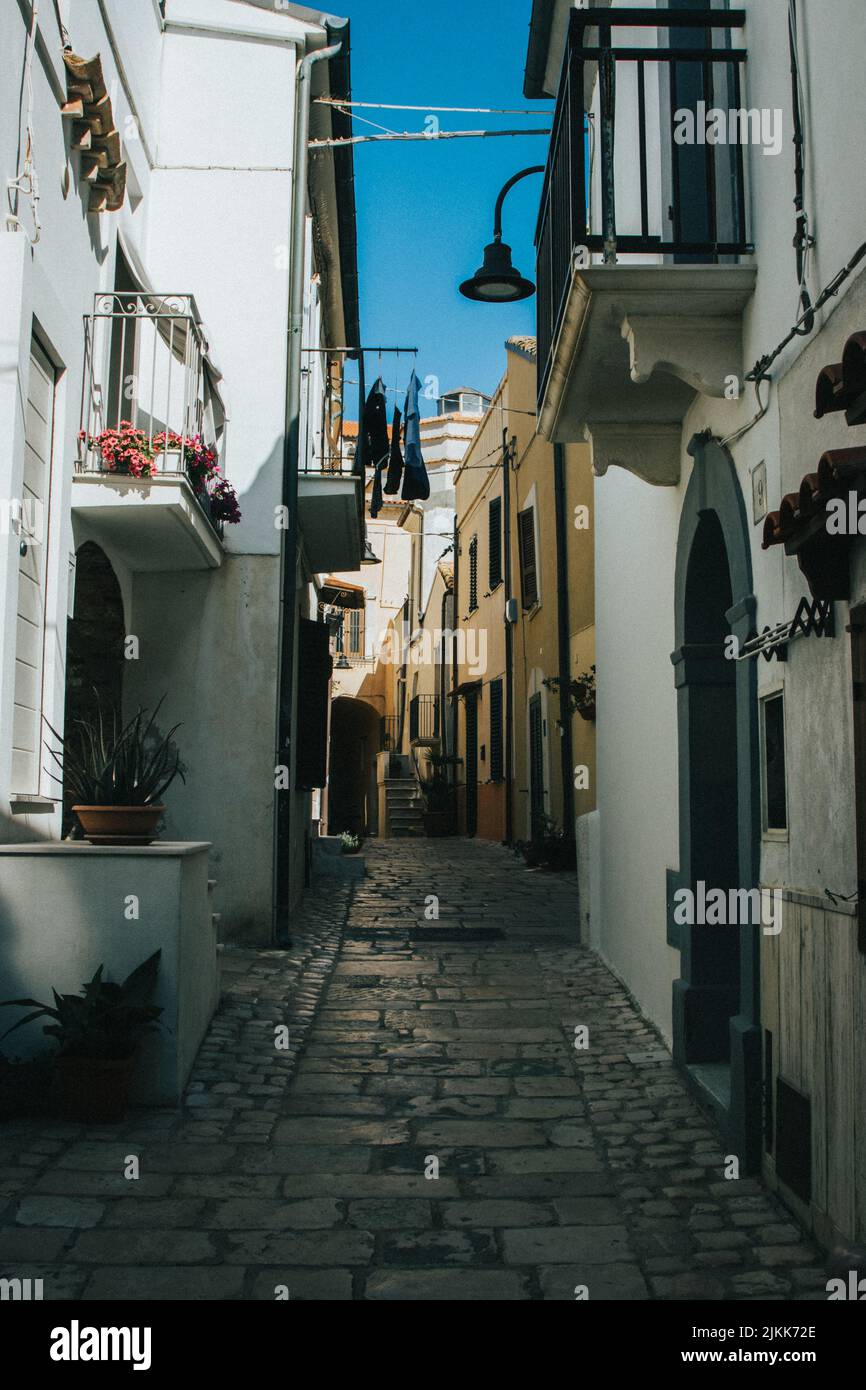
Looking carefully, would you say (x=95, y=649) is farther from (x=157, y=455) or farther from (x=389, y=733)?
(x=389, y=733)

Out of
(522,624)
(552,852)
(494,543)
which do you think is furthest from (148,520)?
A: (494,543)

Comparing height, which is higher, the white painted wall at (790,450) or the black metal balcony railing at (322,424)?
the black metal balcony railing at (322,424)

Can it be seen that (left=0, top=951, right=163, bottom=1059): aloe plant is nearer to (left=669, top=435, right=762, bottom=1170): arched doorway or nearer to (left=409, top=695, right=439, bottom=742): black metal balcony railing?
(left=669, top=435, right=762, bottom=1170): arched doorway

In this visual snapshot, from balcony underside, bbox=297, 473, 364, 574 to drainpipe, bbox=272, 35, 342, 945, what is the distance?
1.89ft

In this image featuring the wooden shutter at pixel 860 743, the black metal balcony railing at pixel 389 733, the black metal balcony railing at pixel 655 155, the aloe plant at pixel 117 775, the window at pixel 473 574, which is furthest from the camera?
the black metal balcony railing at pixel 389 733

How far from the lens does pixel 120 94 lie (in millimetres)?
9805

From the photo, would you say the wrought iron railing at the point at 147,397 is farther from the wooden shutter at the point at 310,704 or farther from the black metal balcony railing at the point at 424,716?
the black metal balcony railing at the point at 424,716

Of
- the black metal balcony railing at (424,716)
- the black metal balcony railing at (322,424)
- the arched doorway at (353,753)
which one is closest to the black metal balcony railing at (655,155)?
the black metal balcony railing at (322,424)

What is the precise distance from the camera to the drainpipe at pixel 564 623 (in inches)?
669

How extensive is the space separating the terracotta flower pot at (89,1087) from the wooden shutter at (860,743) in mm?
3467

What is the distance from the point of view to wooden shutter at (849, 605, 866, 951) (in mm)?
3994

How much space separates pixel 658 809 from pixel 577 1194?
3.22 metres

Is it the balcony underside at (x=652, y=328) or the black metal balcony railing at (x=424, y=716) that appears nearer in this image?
the balcony underside at (x=652, y=328)

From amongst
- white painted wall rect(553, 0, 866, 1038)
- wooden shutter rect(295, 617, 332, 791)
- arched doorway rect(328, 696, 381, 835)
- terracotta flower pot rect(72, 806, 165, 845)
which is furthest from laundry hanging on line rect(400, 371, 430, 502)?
arched doorway rect(328, 696, 381, 835)
